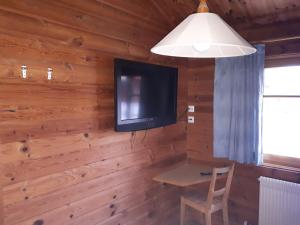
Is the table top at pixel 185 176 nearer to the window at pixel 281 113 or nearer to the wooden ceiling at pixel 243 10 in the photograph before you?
the window at pixel 281 113

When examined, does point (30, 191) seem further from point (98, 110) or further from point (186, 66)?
point (186, 66)

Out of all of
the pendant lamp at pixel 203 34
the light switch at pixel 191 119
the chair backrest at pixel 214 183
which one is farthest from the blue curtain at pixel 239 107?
the pendant lamp at pixel 203 34

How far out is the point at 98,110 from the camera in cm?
235

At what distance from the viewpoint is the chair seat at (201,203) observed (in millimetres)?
2646

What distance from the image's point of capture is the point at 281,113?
2850 mm

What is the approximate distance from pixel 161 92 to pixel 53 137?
4.03 ft

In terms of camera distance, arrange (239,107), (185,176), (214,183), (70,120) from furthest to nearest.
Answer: (239,107), (185,176), (214,183), (70,120)

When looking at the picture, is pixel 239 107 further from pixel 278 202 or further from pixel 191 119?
pixel 278 202

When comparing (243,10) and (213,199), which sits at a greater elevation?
(243,10)

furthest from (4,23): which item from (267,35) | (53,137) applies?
(267,35)

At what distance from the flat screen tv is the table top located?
523 millimetres

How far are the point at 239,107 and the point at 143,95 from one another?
1041 millimetres

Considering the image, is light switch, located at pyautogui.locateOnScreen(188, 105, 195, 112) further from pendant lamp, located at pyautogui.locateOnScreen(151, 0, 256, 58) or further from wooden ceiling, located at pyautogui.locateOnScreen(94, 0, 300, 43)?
pendant lamp, located at pyautogui.locateOnScreen(151, 0, 256, 58)

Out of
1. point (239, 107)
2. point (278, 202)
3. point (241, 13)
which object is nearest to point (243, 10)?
point (241, 13)
